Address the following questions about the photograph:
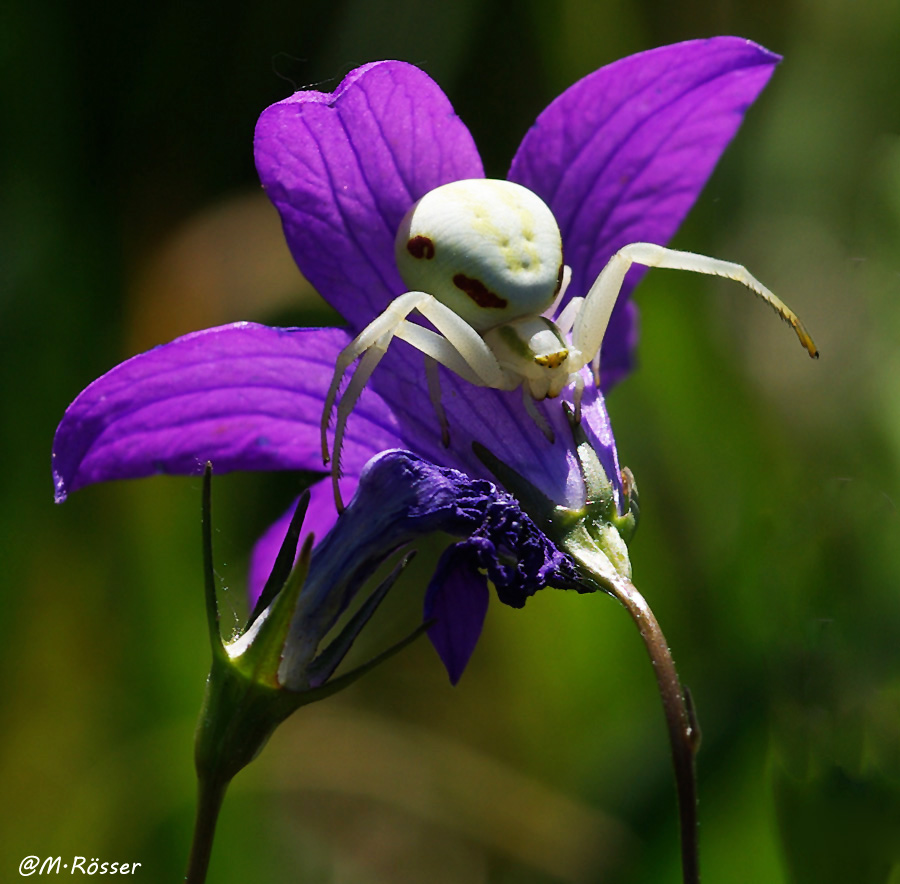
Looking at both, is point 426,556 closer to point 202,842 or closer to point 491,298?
point 491,298

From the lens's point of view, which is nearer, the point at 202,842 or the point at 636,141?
the point at 202,842

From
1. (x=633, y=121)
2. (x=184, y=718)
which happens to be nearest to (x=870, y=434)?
(x=633, y=121)

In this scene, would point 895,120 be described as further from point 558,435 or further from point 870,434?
point 558,435

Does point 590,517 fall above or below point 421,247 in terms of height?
below

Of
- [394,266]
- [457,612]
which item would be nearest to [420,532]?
[457,612]

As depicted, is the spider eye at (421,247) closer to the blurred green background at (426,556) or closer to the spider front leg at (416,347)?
the spider front leg at (416,347)

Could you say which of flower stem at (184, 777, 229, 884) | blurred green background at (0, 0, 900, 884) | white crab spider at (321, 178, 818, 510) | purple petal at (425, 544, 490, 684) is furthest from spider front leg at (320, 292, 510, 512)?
blurred green background at (0, 0, 900, 884)

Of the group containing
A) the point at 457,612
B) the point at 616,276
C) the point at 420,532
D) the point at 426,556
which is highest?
the point at 616,276
